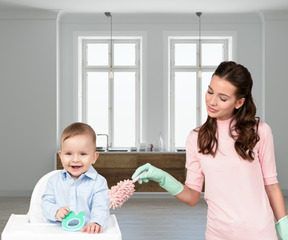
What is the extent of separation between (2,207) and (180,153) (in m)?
2.35

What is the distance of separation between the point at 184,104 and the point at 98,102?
1.28 meters

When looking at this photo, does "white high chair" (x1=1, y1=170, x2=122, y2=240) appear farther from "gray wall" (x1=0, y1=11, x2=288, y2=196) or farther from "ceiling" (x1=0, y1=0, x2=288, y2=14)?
"gray wall" (x1=0, y1=11, x2=288, y2=196)

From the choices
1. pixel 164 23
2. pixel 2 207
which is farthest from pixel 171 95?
pixel 2 207

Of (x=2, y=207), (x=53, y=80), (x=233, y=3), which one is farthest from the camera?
(x=53, y=80)

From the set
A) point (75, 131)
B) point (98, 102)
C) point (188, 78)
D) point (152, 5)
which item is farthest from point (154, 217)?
point (75, 131)

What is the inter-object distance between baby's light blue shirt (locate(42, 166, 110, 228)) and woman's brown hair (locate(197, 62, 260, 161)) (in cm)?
37

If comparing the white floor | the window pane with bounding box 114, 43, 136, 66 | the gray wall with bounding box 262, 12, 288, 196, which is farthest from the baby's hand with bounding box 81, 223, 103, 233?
the window pane with bounding box 114, 43, 136, 66

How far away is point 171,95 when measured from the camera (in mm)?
6887

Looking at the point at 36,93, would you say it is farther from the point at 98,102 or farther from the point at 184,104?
the point at 184,104

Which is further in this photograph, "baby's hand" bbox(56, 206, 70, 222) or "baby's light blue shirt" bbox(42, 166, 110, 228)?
"baby's light blue shirt" bbox(42, 166, 110, 228)

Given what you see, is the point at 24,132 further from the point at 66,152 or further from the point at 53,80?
the point at 66,152

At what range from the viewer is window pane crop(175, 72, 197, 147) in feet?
22.6

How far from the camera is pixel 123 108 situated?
22.7 ft

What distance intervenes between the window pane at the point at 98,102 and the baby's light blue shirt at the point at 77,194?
216 inches
